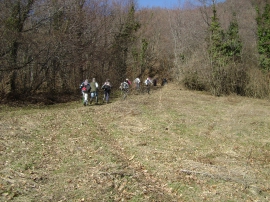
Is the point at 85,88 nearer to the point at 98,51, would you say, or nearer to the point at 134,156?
the point at 134,156

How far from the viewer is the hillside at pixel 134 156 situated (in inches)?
294

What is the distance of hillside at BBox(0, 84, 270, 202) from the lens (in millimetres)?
7457

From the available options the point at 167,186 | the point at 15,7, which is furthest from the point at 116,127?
the point at 15,7

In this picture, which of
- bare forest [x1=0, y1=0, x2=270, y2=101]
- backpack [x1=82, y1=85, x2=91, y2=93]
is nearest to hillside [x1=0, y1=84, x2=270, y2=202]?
backpack [x1=82, y1=85, x2=91, y2=93]

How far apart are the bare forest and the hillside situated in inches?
357

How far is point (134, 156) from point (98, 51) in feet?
84.8

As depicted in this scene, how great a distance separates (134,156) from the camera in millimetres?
10344

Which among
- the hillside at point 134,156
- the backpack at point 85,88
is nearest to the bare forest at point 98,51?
the backpack at point 85,88

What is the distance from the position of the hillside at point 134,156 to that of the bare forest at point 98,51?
9.06 m

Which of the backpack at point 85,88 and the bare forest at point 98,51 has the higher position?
the bare forest at point 98,51

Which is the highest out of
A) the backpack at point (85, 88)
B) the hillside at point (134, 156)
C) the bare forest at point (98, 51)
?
the bare forest at point (98, 51)

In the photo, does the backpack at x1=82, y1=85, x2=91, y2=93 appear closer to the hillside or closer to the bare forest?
the hillside

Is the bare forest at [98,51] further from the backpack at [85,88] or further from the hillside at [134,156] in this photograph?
the hillside at [134,156]

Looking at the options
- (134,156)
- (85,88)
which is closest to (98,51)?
(85,88)
